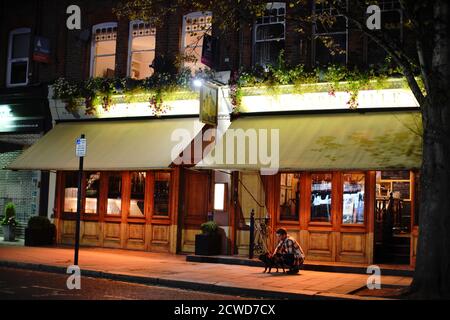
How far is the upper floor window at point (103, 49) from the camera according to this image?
19.6 meters

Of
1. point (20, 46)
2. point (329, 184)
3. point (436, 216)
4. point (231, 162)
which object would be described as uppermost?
point (20, 46)

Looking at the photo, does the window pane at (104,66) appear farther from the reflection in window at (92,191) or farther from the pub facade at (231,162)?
the reflection in window at (92,191)

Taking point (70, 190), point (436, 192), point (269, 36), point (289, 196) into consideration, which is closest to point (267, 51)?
point (269, 36)

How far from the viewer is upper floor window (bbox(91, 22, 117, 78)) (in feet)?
64.3

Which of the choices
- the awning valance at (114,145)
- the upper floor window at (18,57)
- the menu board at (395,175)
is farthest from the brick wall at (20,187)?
the menu board at (395,175)

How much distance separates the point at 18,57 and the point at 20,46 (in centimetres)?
42

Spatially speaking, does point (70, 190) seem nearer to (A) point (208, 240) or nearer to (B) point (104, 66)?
(B) point (104, 66)

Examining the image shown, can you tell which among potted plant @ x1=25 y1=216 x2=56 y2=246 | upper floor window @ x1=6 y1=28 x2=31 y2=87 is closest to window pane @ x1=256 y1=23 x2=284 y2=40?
upper floor window @ x1=6 y1=28 x2=31 y2=87

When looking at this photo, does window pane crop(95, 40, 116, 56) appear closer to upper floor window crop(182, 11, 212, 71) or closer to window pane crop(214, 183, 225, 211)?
upper floor window crop(182, 11, 212, 71)

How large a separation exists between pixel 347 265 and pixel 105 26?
446 inches

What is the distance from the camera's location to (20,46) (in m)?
21.1

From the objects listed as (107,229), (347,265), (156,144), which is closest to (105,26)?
(156,144)

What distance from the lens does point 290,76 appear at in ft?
50.8

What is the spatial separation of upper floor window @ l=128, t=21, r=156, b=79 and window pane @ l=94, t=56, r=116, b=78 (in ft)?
2.69
